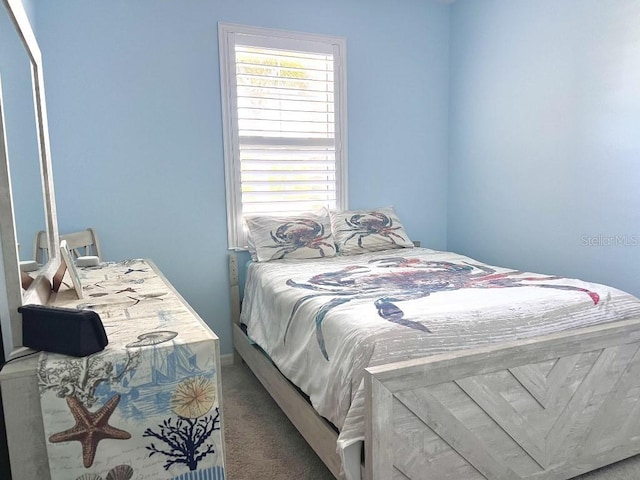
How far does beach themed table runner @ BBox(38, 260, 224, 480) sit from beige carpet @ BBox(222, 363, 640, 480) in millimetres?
828

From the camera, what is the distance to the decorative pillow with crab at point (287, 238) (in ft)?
9.40

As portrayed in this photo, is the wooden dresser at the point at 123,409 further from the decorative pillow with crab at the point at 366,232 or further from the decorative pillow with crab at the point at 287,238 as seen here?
the decorative pillow with crab at the point at 366,232

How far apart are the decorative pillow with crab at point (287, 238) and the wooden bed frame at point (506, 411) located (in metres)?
1.17

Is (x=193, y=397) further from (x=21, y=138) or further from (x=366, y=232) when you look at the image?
(x=366, y=232)

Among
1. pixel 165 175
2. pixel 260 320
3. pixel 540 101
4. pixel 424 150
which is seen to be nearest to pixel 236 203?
pixel 165 175

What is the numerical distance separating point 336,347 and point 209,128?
1886mm

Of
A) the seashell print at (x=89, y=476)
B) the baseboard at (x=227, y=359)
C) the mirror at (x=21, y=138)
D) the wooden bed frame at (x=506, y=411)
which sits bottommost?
the baseboard at (x=227, y=359)

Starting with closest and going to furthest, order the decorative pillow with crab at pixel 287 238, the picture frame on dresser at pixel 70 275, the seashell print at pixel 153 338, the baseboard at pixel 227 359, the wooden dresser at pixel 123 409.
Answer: the wooden dresser at pixel 123 409
the seashell print at pixel 153 338
the picture frame on dresser at pixel 70 275
the decorative pillow with crab at pixel 287 238
the baseboard at pixel 227 359

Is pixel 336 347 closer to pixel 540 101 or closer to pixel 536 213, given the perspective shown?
pixel 536 213

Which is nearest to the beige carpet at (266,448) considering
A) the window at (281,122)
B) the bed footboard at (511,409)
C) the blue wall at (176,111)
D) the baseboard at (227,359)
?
the bed footboard at (511,409)

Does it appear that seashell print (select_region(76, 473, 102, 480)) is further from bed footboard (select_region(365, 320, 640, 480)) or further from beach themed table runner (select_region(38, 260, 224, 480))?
bed footboard (select_region(365, 320, 640, 480))

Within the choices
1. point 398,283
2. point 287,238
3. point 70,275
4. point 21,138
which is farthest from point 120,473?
point 287,238

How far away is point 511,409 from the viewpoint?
1.53 meters

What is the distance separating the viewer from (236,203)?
119 inches
